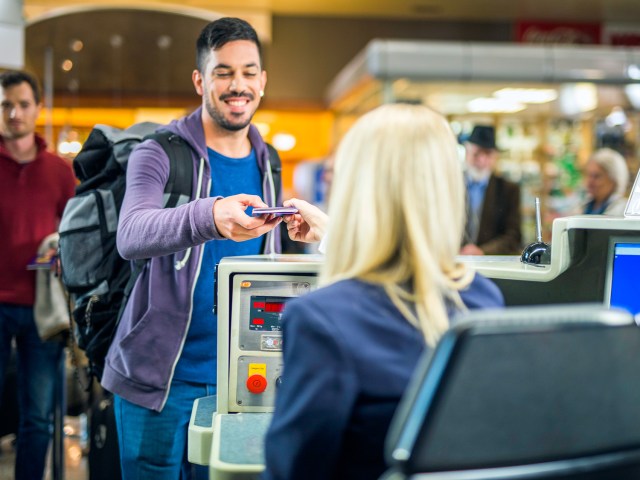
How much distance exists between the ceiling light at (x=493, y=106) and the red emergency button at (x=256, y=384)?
23.3 ft

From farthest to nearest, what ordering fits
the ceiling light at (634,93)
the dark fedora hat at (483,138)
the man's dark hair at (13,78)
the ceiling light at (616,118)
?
1. the ceiling light at (616,118)
2. the ceiling light at (634,93)
3. the dark fedora hat at (483,138)
4. the man's dark hair at (13,78)

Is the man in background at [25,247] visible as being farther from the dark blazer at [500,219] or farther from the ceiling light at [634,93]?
the ceiling light at [634,93]

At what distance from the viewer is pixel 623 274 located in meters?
2.17

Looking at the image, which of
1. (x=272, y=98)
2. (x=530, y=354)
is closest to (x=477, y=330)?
(x=530, y=354)

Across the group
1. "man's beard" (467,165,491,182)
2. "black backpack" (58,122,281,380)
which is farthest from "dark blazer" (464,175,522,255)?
"black backpack" (58,122,281,380)

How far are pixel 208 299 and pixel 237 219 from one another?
0.44 metres

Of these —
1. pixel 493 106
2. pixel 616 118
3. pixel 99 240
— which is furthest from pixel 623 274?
pixel 616 118

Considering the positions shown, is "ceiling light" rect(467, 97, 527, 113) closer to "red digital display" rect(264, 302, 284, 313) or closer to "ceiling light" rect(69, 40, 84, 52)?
"ceiling light" rect(69, 40, 84, 52)

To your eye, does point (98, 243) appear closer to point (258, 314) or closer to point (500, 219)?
point (258, 314)

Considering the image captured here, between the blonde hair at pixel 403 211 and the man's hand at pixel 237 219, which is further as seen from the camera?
the man's hand at pixel 237 219

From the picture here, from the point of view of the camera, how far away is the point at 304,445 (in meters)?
1.36

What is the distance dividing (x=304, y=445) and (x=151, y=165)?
1.22 m

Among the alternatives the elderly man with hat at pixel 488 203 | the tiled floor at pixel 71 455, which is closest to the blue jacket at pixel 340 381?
the tiled floor at pixel 71 455

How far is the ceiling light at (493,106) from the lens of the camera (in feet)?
29.0
